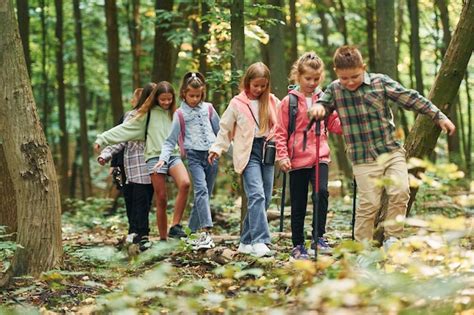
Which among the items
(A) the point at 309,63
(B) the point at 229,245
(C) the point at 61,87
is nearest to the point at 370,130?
(A) the point at 309,63

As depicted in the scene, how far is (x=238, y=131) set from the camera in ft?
27.2

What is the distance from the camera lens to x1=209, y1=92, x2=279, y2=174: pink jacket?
815cm

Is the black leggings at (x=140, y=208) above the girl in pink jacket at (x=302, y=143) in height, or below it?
below

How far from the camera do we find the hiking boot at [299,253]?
7.61 metres

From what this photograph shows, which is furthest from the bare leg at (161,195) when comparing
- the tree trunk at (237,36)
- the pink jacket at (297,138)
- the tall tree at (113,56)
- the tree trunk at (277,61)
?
the tall tree at (113,56)

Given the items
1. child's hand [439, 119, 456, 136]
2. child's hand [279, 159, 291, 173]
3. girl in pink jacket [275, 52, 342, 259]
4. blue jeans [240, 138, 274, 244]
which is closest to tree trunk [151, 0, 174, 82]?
blue jeans [240, 138, 274, 244]

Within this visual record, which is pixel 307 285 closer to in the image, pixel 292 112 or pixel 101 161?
pixel 292 112

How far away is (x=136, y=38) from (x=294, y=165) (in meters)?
14.3

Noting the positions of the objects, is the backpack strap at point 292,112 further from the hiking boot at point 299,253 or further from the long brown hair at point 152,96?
the long brown hair at point 152,96

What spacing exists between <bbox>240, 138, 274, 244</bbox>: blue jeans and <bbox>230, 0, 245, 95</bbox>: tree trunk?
1.75 metres

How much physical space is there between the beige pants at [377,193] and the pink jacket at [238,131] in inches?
58.7

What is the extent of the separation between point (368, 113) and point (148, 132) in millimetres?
3398

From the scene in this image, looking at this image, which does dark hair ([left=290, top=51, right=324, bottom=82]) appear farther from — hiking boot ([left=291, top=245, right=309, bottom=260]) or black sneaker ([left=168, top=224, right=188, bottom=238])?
black sneaker ([left=168, top=224, right=188, bottom=238])

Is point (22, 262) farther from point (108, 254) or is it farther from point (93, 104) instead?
point (93, 104)
